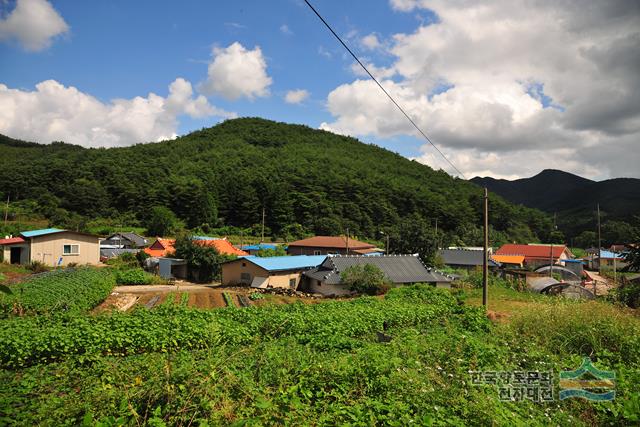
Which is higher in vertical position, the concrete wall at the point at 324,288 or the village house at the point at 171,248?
the village house at the point at 171,248

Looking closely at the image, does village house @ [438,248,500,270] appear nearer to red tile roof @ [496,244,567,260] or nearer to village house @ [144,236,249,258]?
red tile roof @ [496,244,567,260]

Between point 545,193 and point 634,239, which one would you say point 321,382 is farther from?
point 545,193

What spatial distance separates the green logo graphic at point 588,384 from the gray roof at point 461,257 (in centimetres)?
3256

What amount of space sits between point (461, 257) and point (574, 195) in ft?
361

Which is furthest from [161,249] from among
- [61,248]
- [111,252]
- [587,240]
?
[587,240]

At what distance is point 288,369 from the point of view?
19.1 ft

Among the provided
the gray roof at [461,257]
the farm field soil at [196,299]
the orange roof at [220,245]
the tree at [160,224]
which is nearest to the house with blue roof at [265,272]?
the farm field soil at [196,299]

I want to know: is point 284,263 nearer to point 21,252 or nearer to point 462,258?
point 21,252

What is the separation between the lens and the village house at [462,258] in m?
37.2

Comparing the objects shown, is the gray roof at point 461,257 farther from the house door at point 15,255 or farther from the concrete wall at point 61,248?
the house door at point 15,255

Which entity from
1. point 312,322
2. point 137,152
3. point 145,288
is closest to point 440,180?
point 137,152

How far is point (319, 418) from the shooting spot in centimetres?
433

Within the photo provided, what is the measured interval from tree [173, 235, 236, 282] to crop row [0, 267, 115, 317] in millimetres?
13189

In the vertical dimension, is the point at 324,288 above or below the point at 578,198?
below
